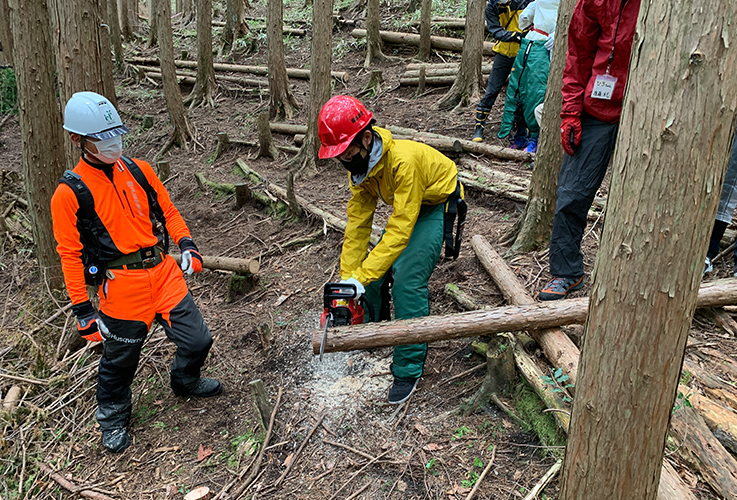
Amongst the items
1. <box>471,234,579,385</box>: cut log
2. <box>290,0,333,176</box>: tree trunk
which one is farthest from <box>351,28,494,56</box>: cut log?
<box>471,234,579,385</box>: cut log

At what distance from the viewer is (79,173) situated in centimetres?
325

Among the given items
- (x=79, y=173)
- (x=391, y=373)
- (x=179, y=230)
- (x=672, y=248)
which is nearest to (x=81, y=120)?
(x=79, y=173)

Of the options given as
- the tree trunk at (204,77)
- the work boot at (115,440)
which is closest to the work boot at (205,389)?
the work boot at (115,440)

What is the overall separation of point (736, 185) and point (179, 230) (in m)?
4.25

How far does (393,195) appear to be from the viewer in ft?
11.7

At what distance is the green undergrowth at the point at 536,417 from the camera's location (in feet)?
9.30

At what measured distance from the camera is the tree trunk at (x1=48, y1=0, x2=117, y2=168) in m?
4.39

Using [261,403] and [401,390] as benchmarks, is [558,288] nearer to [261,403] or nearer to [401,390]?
[401,390]

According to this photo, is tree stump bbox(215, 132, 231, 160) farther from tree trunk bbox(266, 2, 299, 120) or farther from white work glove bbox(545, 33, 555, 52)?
white work glove bbox(545, 33, 555, 52)

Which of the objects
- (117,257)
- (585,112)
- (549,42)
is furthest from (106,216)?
(549,42)

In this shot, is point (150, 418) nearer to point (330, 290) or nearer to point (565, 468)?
point (330, 290)

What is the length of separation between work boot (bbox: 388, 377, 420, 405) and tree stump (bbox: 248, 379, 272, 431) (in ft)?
2.76

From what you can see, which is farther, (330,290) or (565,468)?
(330,290)

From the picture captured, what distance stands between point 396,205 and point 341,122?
0.64 meters
